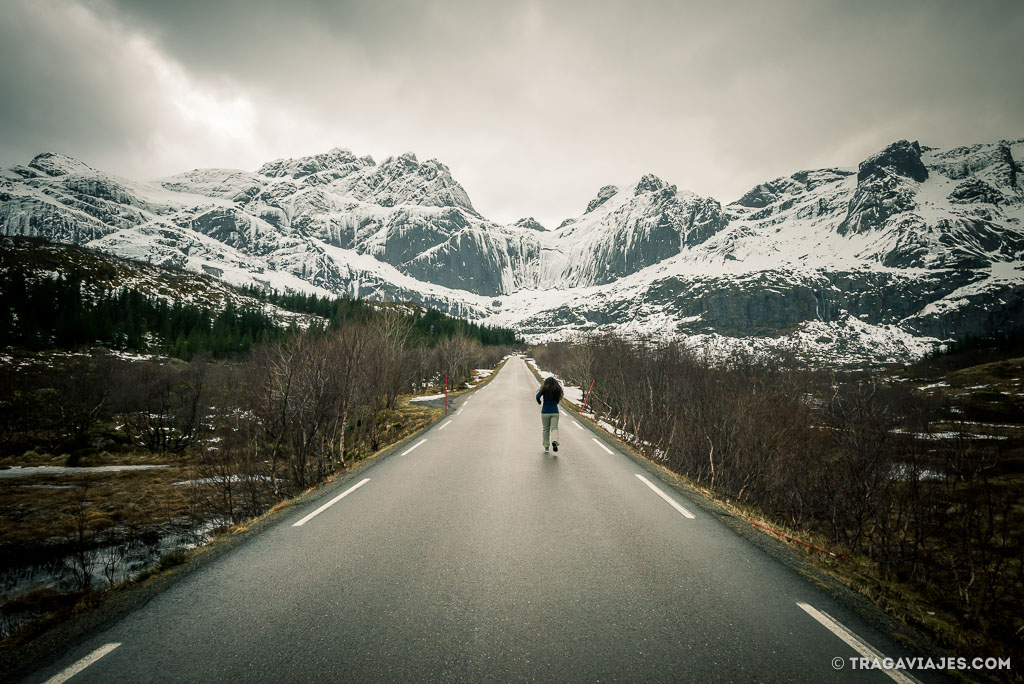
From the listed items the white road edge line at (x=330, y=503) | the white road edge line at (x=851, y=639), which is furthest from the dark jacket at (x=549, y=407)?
the white road edge line at (x=851, y=639)

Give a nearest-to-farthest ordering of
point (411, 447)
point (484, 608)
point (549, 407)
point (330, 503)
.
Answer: point (484, 608) < point (330, 503) < point (549, 407) < point (411, 447)

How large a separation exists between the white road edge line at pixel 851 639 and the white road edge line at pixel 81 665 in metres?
5.90

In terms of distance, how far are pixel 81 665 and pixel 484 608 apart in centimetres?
301

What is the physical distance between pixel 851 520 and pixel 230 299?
174 metres

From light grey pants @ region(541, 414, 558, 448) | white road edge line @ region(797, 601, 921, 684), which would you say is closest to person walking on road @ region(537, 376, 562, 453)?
light grey pants @ region(541, 414, 558, 448)

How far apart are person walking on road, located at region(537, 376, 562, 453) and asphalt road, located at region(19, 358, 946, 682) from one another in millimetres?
4896

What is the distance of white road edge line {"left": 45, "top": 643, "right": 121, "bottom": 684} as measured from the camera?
2.90 metres

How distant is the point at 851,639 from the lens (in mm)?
3525

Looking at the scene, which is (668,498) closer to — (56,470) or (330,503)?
(330,503)

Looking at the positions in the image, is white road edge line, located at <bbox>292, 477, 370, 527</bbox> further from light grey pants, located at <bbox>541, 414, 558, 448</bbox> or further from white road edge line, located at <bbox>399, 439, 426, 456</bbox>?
light grey pants, located at <bbox>541, 414, 558, 448</bbox>

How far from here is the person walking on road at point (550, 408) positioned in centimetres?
1189

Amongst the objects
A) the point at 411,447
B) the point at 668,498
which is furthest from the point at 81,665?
the point at 411,447

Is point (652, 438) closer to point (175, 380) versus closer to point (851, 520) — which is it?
point (851, 520)

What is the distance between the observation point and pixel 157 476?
68.5 feet
